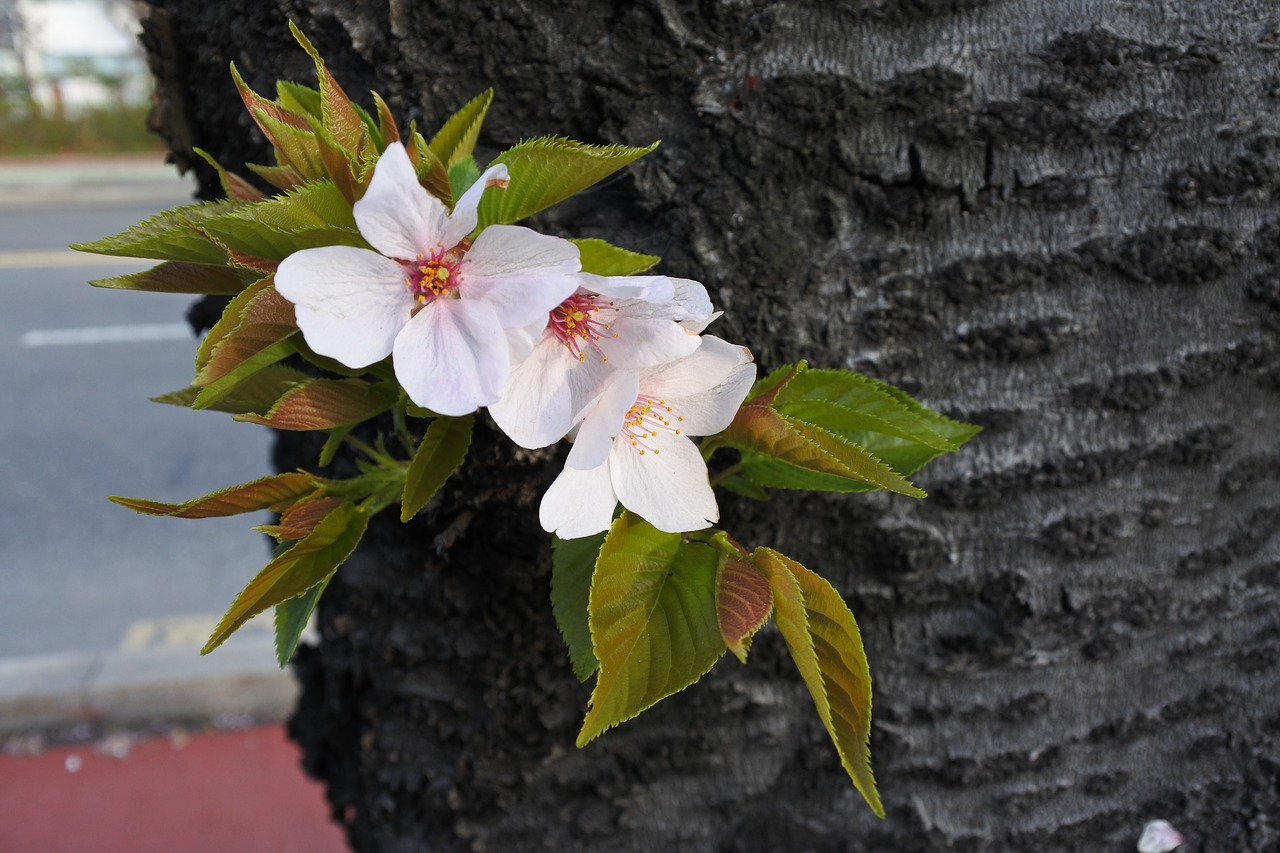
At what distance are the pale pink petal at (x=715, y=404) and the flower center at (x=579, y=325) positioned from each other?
0.21ft

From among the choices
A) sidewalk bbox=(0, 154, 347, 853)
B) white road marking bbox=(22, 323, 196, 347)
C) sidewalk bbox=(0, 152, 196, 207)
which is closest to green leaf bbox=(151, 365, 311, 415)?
sidewalk bbox=(0, 154, 347, 853)

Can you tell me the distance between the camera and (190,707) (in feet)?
8.50

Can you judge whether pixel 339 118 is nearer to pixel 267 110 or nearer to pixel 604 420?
pixel 267 110

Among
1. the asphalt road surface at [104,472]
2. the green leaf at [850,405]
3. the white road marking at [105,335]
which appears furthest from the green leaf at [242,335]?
the white road marking at [105,335]

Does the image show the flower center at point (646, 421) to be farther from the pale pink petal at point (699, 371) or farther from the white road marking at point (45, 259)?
the white road marking at point (45, 259)

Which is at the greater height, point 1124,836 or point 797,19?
point 797,19

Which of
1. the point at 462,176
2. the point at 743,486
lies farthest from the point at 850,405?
the point at 462,176

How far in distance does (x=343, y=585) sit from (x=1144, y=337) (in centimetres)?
81

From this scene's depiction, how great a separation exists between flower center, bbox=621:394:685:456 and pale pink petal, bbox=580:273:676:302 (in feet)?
0.31

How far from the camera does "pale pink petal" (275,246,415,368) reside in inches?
18.1

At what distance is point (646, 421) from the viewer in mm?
590

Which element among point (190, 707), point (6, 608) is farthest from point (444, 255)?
point (6, 608)

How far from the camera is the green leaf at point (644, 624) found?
1.74 feet

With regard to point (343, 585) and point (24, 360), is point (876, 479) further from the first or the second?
point (24, 360)
